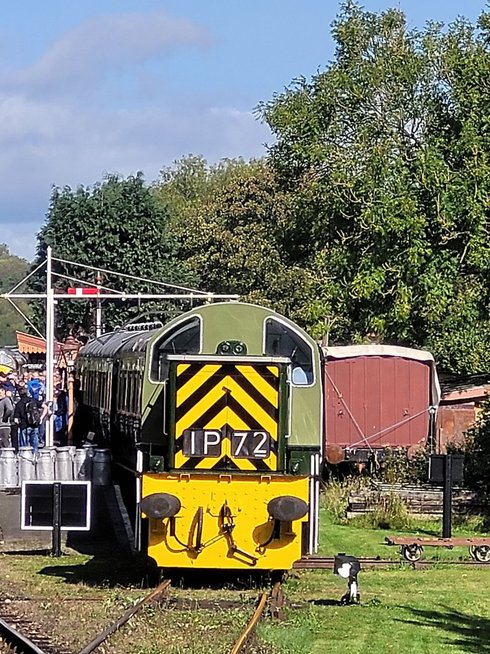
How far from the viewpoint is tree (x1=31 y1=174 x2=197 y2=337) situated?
46562mm

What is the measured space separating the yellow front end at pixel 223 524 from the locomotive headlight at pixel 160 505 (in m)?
0.13

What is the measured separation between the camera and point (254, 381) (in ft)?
45.6

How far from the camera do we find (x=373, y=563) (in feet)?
Answer: 51.7

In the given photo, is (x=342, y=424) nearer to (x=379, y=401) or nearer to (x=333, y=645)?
(x=379, y=401)

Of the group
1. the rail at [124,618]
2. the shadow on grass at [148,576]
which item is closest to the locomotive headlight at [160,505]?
the rail at [124,618]

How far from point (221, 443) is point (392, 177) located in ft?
55.2

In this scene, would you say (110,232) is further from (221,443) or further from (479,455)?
(221,443)

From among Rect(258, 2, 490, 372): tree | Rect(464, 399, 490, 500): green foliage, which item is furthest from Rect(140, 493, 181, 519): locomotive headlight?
Rect(258, 2, 490, 372): tree

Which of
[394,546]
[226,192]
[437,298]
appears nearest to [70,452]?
[394,546]

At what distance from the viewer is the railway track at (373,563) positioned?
1461cm

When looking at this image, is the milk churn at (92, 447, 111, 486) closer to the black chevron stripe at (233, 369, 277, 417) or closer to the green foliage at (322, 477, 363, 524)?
the green foliage at (322, 477, 363, 524)

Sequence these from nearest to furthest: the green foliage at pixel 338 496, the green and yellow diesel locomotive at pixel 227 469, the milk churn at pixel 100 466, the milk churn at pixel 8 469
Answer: the green and yellow diesel locomotive at pixel 227 469 → the milk churn at pixel 100 466 → the green foliage at pixel 338 496 → the milk churn at pixel 8 469

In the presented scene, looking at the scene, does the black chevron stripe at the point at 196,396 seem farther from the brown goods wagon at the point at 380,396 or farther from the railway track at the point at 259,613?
the brown goods wagon at the point at 380,396

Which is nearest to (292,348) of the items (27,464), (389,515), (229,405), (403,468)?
(229,405)
